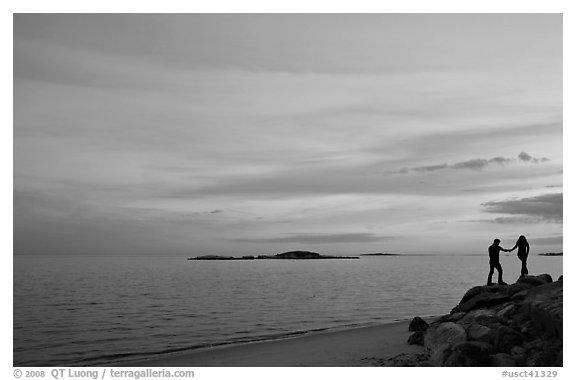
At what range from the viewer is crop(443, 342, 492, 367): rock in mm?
11633

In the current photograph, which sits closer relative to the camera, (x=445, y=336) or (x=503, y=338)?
(x=503, y=338)

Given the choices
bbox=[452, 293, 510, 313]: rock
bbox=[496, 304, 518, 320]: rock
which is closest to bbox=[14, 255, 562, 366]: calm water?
bbox=[452, 293, 510, 313]: rock

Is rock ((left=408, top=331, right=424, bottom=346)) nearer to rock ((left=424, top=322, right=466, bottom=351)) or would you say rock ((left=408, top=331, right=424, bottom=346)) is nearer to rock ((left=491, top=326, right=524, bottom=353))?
rock ((left=424, top=322, right=466, bottom=351))

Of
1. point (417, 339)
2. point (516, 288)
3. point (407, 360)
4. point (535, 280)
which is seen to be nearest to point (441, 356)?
point (407, 360)

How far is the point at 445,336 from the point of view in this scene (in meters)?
14.3

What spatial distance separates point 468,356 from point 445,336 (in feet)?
8.35

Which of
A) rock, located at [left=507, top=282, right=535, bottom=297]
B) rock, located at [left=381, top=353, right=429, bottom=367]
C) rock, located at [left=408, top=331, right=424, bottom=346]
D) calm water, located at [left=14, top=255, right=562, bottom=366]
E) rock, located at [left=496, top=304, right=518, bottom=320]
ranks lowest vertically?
calm water, located at [left=14, top=255, right=562, bottom=366]

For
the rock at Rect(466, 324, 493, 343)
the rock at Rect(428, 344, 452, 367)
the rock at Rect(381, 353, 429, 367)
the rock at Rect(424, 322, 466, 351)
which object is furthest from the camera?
the rock at Rect(424, 322, 466, 351)

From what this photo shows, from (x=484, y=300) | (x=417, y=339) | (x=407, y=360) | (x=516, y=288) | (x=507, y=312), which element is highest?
(x=516, y=288)

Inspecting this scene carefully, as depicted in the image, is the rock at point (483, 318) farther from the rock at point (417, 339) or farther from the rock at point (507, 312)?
the rock at point (417, 339)

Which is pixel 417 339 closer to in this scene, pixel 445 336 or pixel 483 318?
pixel 483 318

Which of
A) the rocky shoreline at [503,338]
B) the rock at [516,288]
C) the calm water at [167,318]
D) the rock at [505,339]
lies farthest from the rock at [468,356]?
the calm water at [167,318]

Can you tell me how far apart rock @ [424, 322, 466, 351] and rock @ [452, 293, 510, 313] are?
4439 mm
